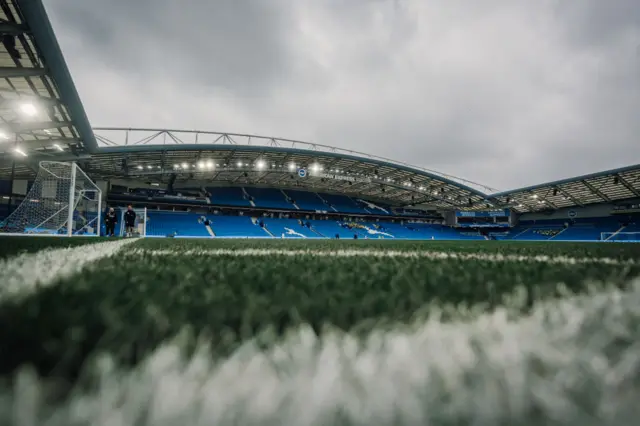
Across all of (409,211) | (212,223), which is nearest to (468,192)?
(409,211)

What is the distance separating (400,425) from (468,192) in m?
34.0

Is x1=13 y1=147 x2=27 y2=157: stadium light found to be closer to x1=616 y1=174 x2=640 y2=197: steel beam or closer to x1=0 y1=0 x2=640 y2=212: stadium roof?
x1=0 y1=0 x2=640 y2=212: stadium roof

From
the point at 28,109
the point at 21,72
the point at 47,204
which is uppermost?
the point at 21,72

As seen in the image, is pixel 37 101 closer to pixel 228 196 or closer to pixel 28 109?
pixel 28 109

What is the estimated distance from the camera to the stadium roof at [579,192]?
2327 cm

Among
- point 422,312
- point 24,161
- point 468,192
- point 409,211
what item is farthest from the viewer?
point 409,211

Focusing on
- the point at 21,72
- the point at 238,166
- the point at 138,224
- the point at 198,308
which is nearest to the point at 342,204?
the point at 238,166

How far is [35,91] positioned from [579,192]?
36340mm

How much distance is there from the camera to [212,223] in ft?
92.0

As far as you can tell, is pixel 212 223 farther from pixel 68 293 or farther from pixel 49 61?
pixel 68 293

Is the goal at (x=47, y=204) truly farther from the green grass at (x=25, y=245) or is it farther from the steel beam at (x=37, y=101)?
the green grass at (x=25, y=245)

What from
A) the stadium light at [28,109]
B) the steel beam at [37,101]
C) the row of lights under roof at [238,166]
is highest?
the row of lights under roof at [238,166]

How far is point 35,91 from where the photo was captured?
9023 millimetres

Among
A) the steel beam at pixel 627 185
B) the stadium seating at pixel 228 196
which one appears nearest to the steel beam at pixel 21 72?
the stadium seating at pixel 228 196
